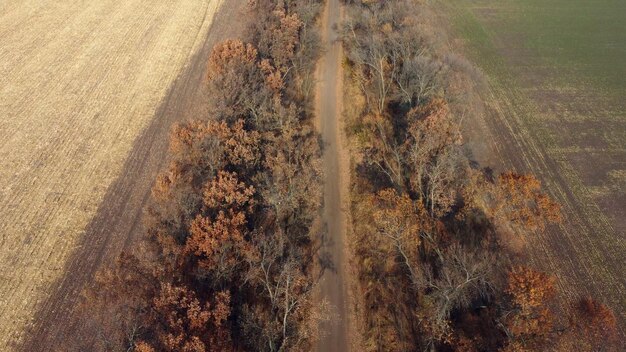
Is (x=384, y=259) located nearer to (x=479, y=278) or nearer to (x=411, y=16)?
(x=479, y=278)

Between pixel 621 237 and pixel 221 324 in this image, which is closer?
pixel 221 324

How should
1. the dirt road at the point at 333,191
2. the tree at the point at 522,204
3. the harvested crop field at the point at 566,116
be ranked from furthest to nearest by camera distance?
the harvested crop field at the point at 566,116, the tree at the point at 522,204, the dirt road at the point at 333,191

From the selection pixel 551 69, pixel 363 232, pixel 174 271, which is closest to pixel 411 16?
pixel 551 69

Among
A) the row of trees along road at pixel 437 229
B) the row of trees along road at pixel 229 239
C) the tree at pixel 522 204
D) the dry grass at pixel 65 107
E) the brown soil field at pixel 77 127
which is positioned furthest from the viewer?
the dry grass at pixel 65 107

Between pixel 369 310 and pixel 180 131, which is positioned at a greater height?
pixel 180 131

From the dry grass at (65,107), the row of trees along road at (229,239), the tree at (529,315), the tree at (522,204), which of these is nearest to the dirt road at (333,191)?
the row of trees along road at (229,239)

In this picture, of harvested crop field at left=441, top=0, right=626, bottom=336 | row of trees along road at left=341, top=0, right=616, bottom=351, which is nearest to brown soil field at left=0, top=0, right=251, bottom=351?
row of trees along road at left=341, top=0, right=616, bottom=351

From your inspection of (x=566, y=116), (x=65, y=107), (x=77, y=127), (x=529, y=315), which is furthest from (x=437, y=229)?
(x=65, y=107)

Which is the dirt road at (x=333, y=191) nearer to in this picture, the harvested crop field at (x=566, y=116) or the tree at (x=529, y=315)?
the tree at (x=529, y=315)
